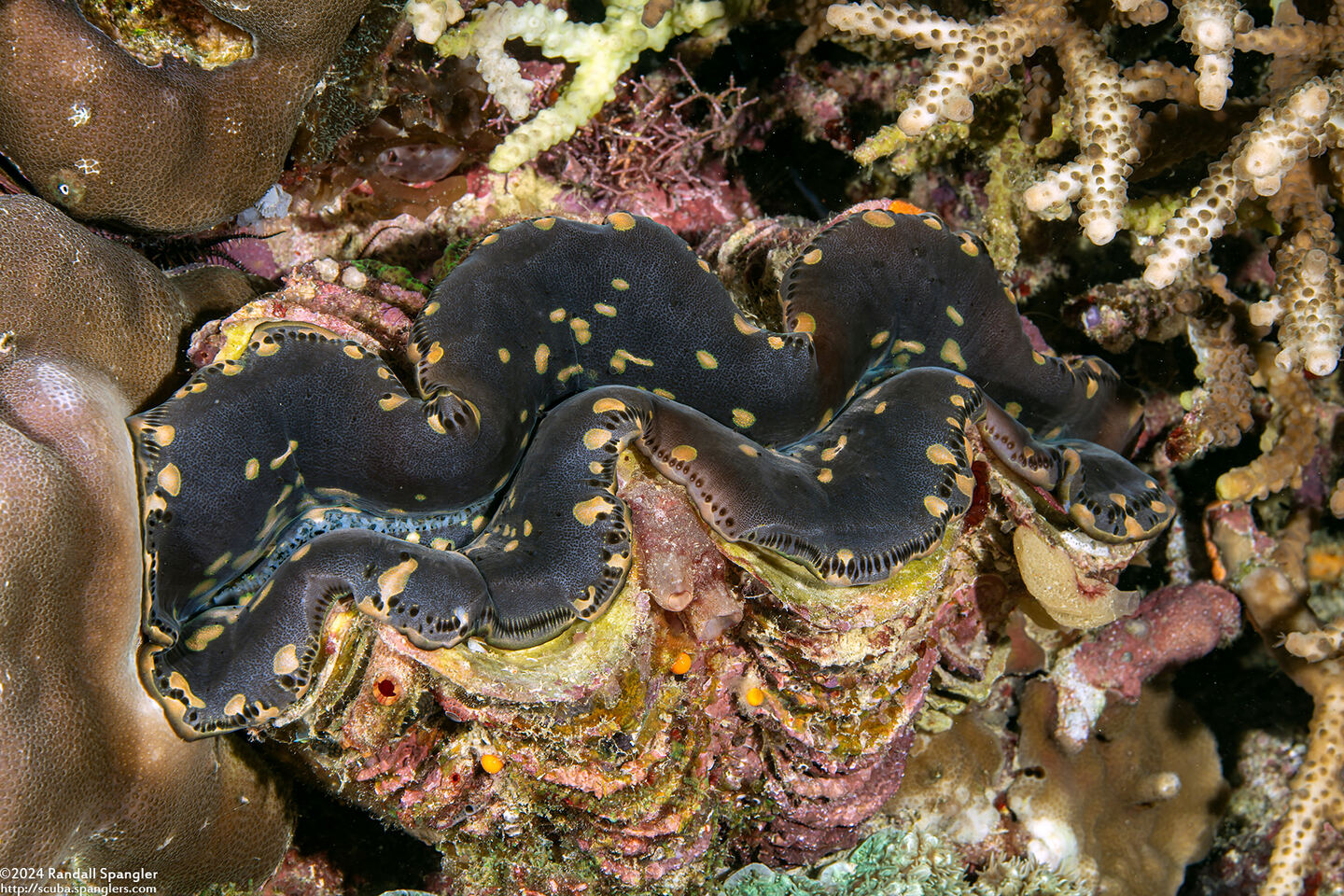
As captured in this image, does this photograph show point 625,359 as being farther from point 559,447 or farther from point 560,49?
point 560,49

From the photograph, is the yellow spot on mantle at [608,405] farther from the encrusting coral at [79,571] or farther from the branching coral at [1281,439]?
the branching coral at [1281,439]

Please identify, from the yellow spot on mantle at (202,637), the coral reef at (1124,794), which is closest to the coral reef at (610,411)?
the yellow spot on mantle at (202,637)

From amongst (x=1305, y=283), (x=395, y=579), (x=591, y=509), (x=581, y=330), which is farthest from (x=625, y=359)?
(x=1305, y=283)

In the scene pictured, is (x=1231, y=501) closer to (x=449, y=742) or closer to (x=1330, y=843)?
(x=1330, y=843)

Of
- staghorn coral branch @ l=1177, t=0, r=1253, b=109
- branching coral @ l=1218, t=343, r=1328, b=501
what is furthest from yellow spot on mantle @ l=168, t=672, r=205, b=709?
branching coral @ l=1218, t=343, r=1328, b=501

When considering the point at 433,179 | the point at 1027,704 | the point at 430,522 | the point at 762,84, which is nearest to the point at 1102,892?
the point at 1027,704
